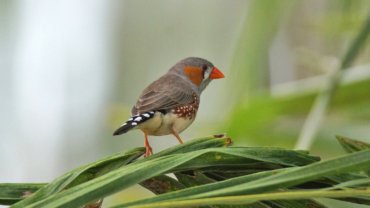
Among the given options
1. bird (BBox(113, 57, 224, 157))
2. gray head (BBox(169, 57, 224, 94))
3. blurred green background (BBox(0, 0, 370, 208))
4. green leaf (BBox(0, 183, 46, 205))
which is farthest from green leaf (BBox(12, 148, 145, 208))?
blurred green background (BBox(0, 0, 370, 208))

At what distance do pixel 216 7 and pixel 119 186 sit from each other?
28.6 ft

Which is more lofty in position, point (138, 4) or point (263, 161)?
point (138, 4)

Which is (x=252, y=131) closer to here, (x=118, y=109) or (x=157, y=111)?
(x=157, y=111)

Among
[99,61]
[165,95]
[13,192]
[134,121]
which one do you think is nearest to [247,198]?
[13,192]

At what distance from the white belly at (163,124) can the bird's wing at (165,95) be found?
0.03 m

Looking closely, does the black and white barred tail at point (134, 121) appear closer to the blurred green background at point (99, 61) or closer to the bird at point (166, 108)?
the bird at point (166, 108)

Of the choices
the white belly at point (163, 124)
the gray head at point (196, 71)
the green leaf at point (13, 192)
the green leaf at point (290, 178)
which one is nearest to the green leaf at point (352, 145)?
the green leaf at point (290, 178)

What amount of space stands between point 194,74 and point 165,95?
54 cm

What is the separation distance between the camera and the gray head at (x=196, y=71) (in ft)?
9.65

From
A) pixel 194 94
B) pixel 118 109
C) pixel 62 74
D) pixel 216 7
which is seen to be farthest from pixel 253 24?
pixel 216 7

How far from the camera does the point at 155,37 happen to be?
10.0 m

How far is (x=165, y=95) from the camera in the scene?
8.04ft

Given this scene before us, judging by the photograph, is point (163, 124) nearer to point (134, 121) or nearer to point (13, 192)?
point (134, 121)

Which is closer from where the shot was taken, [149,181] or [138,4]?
[149,181]
